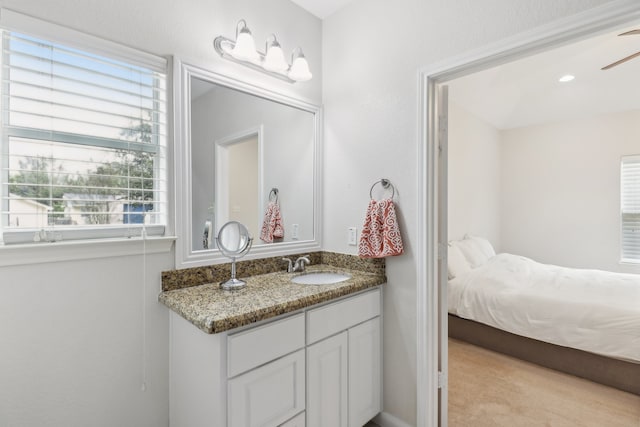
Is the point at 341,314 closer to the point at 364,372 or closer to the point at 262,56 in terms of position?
the point at 364,372

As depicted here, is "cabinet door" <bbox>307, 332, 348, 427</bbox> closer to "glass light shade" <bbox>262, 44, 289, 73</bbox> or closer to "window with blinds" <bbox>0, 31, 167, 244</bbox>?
"window with blinds" <bbox>0, 31, 167, 244</bbox>

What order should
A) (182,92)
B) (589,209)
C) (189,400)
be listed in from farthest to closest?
(589,209), (182,92), (189,400)

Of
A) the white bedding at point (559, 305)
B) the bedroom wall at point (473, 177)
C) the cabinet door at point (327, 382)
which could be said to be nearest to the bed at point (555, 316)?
the white bedding at point (559, 305)

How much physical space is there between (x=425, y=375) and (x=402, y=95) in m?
1.54

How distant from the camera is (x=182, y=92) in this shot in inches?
58.3

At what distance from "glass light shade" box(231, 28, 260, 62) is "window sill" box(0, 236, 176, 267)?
0.99 m

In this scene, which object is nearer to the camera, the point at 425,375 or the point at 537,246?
the point at 425,375

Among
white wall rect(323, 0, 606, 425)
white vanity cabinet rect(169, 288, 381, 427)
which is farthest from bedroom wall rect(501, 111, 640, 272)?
white vanity cabinet rect(169, 288, 381, 427)

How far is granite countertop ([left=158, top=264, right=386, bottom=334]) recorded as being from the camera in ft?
3.63

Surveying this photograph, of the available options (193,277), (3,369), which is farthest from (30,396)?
(193,277)

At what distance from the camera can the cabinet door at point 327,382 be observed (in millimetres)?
1401

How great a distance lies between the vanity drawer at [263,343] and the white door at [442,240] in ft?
2.75

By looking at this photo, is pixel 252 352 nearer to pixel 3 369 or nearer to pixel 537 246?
pixel 3 369

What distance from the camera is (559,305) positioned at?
2379 millimetres
